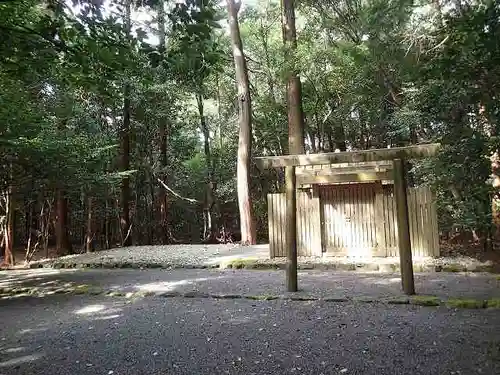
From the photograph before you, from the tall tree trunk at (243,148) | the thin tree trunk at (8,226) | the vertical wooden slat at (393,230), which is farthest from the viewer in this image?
the tall tree trunk at (243,148)

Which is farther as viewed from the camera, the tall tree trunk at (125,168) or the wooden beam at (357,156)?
the tall tree trunk at (125,168)

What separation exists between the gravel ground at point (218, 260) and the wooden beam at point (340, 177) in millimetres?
1698

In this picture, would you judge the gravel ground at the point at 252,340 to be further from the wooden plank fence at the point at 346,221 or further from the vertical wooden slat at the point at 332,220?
the vertical wooden slat at the point at 332,220

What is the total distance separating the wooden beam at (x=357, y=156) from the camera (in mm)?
6121

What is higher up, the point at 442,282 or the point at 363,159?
the point at 363,159

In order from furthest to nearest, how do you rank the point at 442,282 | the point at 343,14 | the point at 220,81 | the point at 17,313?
1. the point at 220,81
2. the point at 343,14
3. the point at 442,282
4. the point at 17,313

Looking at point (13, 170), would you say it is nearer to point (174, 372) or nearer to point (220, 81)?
point (174, 372)

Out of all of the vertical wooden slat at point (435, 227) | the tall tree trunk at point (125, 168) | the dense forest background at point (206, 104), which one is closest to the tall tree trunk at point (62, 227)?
the dense forest background at point (206, 104)

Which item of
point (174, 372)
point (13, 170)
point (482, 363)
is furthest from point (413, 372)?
point (13, 170)

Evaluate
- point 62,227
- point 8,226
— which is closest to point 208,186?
point 62,227

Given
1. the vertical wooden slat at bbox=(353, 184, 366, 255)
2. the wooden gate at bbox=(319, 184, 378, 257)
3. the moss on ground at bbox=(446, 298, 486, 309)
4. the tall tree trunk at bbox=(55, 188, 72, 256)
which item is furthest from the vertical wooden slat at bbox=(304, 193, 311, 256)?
the tall tree trunk at bbox=(55, 188, 72, 256)

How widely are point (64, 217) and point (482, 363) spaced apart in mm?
14278

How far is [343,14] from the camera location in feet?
45.8

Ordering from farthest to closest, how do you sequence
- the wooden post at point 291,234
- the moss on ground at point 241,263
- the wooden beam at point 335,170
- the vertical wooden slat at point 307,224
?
the vertical wooden slat at point 307,224 < the moss on ground at point 241,263 < the wooden beam at point 335,170 < the wooden post at point 291,234
